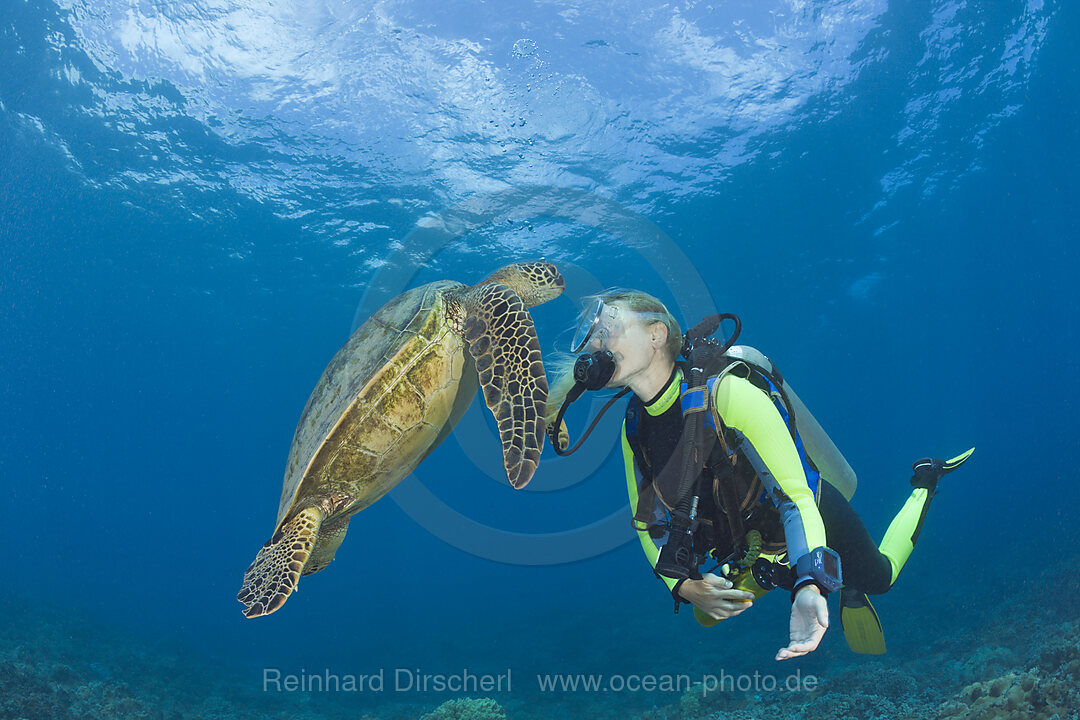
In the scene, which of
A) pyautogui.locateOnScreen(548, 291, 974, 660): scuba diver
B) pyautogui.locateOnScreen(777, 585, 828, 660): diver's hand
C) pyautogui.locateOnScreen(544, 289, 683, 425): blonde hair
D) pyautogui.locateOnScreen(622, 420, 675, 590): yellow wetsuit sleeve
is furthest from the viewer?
pyautogui.locateOnScreen(622, 420, 675, 590): yellow wetsuit sleeve

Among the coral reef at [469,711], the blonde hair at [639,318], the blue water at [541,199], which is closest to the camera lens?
the blonde hair at [639,318]

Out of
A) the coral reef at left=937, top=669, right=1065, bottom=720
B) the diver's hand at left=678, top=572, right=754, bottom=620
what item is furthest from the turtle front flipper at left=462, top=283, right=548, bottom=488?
the coral reef at left=937, top=669, right=1065, bottom=720

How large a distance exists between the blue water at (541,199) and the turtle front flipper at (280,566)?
2568 millimetres

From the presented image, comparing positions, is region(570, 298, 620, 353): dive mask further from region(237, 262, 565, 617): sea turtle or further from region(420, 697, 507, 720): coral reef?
region(420, 697, 507, 720): coral reef

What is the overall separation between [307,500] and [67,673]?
51.4 feet

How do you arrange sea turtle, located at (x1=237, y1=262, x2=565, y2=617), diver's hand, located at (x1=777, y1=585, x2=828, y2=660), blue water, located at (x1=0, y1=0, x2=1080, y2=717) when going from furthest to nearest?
blue water, located at (x1=0, y1=0, x2=1080, y2=717) → sea turtle, located at (x1=237, y1=262, x2=565, y2=617) → diver's hand, located at (x1=777, y1=585, x2=828, y2=660)

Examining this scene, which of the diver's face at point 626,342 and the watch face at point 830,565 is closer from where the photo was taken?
the watch face at point 830,565

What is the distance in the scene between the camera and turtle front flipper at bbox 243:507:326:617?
3.36 meters

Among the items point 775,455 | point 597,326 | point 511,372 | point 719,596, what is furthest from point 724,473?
point 511,372

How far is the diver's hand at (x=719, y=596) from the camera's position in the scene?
2627 mm

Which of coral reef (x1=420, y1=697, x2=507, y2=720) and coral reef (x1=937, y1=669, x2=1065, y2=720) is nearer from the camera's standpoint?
coral reef (x1=937, y1=669, x2=1065, y2=720)

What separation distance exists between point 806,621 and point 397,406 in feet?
10.3

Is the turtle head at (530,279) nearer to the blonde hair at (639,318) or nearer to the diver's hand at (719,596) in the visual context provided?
the blonde hair at (639,318)

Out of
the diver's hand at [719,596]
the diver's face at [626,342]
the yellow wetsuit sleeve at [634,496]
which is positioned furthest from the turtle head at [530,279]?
the diver's hand at [719,596]
